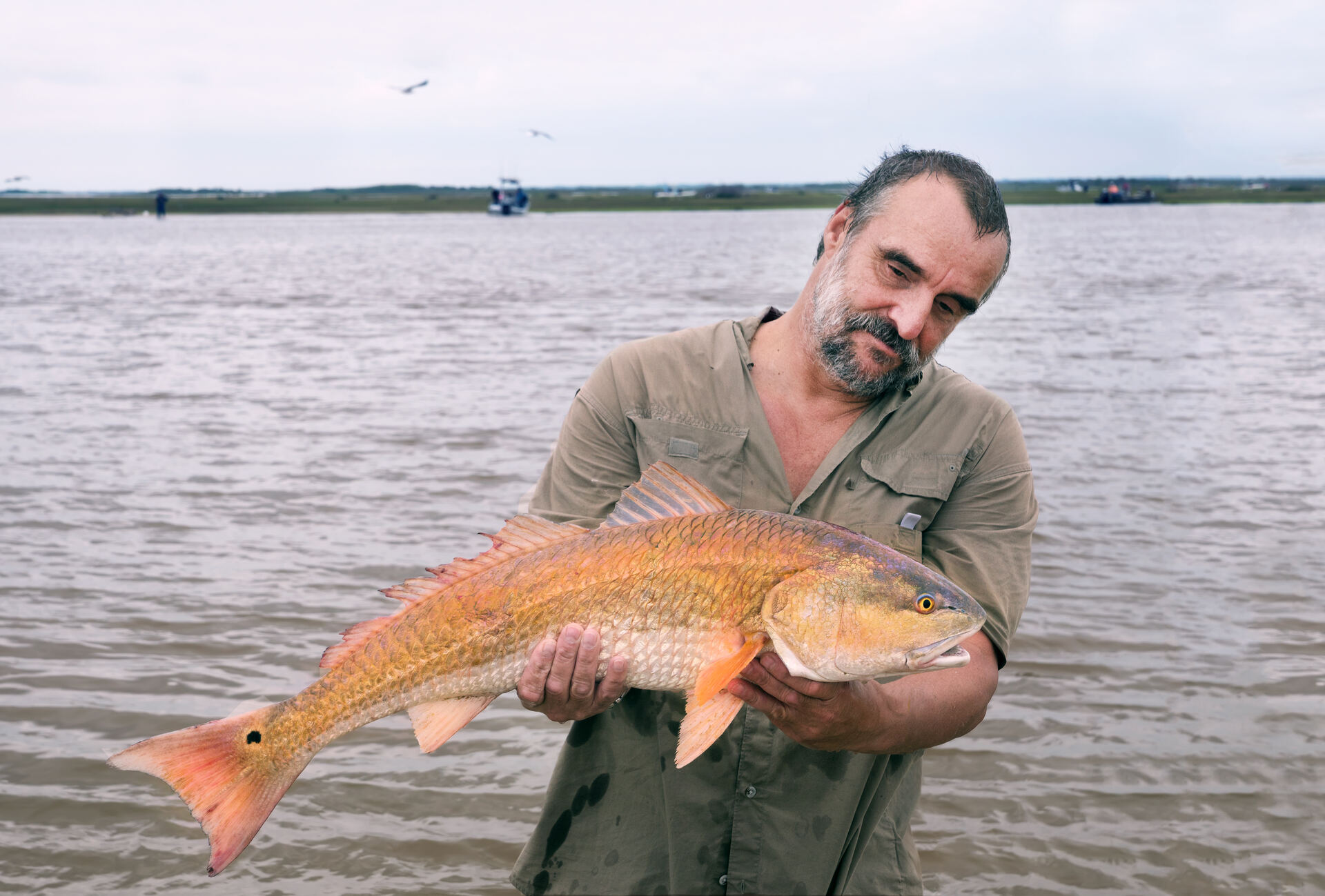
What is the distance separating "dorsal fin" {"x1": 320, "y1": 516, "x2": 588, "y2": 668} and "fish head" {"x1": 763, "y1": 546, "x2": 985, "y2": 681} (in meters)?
0.67

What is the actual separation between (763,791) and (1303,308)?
29603mm

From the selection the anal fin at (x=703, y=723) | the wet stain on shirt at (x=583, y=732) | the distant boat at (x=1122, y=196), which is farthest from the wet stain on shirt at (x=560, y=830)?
the distant boat at (x=1122, y=196)

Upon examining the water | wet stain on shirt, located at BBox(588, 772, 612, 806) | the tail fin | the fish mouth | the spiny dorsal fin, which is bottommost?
the water

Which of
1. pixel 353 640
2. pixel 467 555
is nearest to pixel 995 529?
pixel 353 640

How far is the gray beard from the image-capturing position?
3.34 meters

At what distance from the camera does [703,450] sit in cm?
341

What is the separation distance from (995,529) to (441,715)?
182 cm

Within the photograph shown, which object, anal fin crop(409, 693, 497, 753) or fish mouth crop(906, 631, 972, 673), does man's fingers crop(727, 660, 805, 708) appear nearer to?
fish mouth crop(906, 631, 972, 673)

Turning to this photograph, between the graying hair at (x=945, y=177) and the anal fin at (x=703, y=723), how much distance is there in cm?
156

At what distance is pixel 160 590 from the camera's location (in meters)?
8.36

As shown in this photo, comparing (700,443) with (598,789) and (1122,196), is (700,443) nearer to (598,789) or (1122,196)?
(598,789)

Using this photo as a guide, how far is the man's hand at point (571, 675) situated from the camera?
2.89 metres

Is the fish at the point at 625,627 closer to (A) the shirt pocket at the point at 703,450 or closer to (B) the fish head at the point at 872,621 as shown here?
(B) the fish head at the point at 872,621

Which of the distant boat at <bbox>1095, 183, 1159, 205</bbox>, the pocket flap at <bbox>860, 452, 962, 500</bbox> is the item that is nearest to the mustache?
the pocket flap at <bbox>860, 452, 962, 500</bbox>
